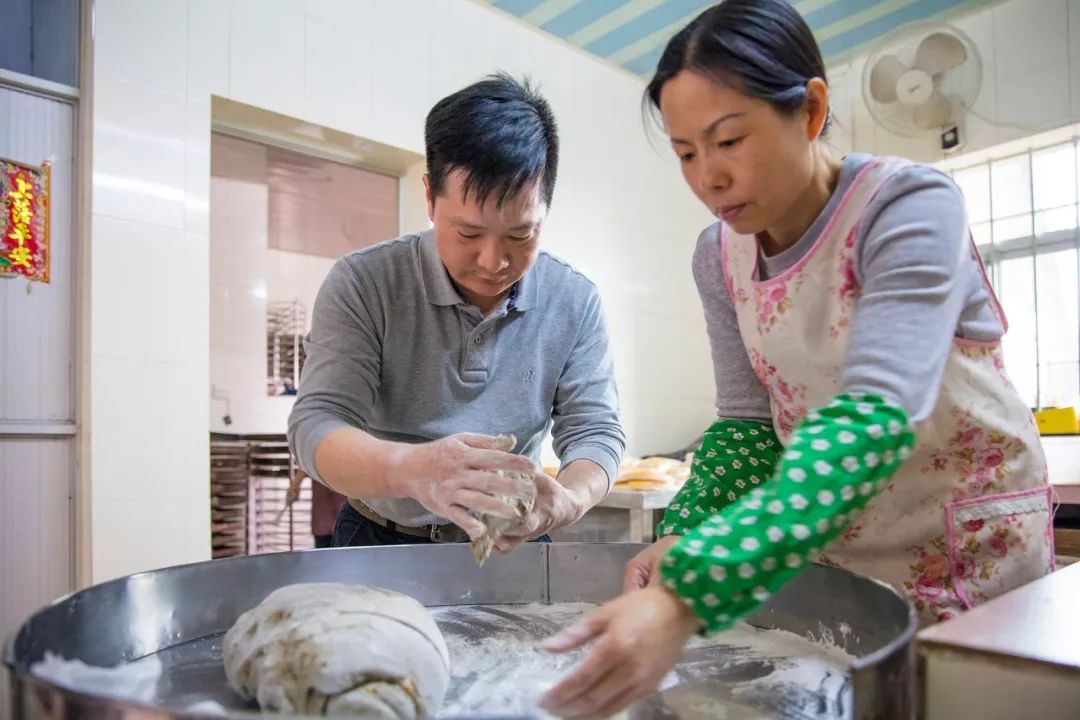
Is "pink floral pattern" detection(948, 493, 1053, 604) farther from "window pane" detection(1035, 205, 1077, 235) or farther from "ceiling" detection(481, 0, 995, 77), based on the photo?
"window pane" detection(1035, 205, 1077, 235)

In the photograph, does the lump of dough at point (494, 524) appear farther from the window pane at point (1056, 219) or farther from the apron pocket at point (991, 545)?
the window pane at point (1056, 219)

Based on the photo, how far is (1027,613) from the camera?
0.60 m

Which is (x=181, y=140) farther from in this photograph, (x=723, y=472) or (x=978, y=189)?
(x=978, y=189)

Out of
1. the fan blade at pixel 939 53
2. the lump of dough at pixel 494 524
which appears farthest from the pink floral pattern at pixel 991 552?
the fan blade at pixel 939 53

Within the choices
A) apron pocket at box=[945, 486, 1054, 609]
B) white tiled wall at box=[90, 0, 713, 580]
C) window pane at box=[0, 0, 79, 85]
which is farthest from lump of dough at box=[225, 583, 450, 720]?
window pane at box=[0, 0, 79, 85]

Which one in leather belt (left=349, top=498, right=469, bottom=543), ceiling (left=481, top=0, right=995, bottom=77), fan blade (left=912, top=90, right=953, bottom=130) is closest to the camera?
leather belt (left=349, top=498, right=469, bottom=543)

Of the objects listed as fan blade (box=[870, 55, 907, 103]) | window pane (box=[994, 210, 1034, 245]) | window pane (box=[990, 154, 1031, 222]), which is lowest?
window pane (box=[994, 210, 1034, 245])

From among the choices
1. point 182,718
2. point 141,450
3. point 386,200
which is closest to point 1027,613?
point 182,718

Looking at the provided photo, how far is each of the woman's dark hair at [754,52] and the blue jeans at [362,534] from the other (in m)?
0.77

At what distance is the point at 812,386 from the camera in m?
0.90

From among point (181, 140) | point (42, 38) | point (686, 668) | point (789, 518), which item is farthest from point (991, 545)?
point (42, 38)

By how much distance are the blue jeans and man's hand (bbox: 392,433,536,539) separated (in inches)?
15.2

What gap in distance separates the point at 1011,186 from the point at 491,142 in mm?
3305

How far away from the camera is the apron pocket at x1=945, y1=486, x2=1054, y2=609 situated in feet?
2.78
